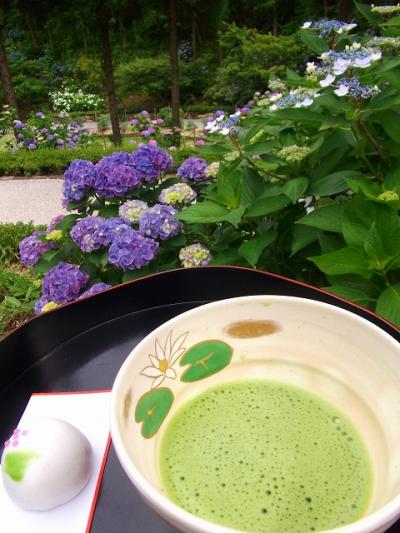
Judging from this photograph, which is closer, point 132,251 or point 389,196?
point 389,196

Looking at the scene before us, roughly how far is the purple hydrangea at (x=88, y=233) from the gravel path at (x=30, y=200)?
229 cm

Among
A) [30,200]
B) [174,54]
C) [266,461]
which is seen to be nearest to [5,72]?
[174,54]

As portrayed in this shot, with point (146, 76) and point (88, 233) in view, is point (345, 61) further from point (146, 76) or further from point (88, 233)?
point (146, 76)

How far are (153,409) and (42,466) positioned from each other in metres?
0.13

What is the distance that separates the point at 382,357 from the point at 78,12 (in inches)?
194

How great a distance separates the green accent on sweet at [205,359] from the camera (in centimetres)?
55

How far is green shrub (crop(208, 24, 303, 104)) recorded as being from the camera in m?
7.61

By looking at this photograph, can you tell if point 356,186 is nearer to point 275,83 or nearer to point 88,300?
point 88,300

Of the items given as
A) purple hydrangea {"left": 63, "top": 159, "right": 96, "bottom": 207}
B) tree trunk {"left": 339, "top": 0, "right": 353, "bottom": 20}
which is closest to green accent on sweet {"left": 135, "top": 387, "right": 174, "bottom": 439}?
purple hydrangea {"left": 63, "top": 159, "right": 96, "bottom": 207}

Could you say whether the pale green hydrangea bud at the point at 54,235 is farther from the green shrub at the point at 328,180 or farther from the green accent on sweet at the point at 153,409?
the green accent on sweet at the point at 153,409

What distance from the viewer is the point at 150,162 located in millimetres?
1403

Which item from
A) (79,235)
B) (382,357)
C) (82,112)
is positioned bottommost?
(82,112)

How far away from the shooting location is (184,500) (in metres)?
0.43

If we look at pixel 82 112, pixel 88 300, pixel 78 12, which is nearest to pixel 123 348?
pixel 88 300
